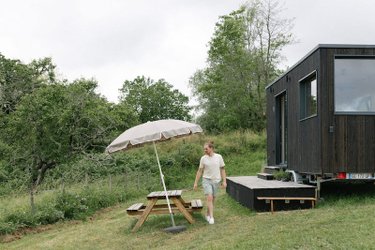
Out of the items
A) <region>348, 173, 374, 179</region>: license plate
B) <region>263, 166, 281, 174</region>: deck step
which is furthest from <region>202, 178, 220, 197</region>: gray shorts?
<region>263, 166, 281, 174</region>: deck step

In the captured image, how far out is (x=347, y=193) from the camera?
1051cm

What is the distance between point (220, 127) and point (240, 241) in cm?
2535

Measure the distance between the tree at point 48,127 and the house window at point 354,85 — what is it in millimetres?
6259

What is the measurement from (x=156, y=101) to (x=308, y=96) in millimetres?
48996

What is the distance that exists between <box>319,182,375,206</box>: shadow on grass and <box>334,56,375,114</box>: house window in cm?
173

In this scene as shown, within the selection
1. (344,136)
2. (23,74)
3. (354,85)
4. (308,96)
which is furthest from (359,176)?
(23,74)

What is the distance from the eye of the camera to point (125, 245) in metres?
7.85

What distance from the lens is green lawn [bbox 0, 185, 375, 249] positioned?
6.08 m

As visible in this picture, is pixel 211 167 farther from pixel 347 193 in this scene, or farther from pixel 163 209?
pixel 347 193

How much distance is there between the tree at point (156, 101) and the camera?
58.9 meters

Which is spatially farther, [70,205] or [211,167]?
[70,205]

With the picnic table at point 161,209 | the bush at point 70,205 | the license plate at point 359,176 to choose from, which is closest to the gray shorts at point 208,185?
the picnic table at point 161,209

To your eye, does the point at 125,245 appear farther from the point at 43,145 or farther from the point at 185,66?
the point at 185,66

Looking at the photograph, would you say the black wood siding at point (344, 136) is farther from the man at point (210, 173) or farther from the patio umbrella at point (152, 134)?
the patio umbrella at point (152, 134)
